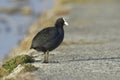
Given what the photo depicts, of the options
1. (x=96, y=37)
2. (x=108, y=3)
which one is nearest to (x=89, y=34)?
(x=96, y=37)

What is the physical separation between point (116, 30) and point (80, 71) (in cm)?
1241

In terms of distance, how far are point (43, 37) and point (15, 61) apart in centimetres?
77

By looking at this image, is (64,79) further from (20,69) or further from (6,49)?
(6,49)

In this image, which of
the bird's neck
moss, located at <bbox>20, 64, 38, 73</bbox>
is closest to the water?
the bird's neck

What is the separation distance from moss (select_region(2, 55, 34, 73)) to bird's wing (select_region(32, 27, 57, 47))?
0.50 m

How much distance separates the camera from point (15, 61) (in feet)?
52.0

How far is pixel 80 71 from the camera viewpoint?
48.4 feet

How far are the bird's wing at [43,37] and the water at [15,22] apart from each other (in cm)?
608

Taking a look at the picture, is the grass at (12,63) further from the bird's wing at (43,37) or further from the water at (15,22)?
the water at (15,22)

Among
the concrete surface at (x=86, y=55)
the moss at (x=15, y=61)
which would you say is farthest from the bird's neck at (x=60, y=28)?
the moss at (x=15, y=61)

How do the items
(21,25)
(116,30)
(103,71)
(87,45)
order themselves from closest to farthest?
1. (103,71)
2. (87,45)
3. (116,30)
4. (21,25)

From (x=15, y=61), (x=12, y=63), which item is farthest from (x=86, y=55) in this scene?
(x=12, y=63)

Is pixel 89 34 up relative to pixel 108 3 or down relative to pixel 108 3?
down

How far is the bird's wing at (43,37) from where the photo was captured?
1562 cm
